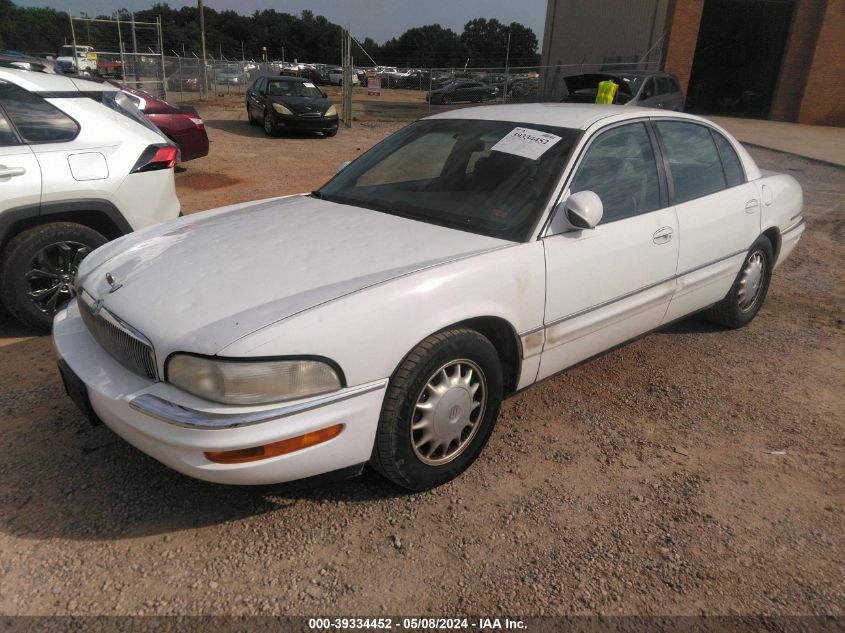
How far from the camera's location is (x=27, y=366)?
371 centimetres

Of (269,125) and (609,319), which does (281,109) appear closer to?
(269,125)

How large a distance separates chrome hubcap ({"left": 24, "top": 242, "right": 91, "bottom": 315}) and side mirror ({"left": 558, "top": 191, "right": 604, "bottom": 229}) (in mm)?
3079

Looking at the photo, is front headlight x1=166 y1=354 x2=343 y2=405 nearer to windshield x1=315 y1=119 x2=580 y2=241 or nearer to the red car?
windshield x1=315 y1=119 x2=580 y2=241

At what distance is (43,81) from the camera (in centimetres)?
416

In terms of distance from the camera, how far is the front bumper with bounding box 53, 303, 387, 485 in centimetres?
211

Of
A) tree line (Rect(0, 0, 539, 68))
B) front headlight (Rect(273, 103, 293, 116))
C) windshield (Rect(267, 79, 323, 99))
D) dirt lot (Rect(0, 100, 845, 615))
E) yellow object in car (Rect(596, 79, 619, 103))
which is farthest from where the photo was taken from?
tree line (Rect(0, 0, 539, 68))

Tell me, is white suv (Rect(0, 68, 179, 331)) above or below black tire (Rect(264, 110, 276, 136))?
above

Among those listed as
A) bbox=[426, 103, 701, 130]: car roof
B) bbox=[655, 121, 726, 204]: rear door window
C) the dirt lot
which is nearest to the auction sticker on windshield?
bbox=[426, 103, 701, 130]: car roof

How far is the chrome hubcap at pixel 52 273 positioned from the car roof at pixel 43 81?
104 cm

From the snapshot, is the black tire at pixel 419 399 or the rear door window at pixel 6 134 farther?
the rear door window at pixel 6 134

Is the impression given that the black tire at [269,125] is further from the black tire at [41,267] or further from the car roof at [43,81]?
the black tire at [41,267]

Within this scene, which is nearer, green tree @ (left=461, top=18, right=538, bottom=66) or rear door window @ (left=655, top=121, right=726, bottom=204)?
rear door window @ (left=655, top=121, right=726, bottom=204)

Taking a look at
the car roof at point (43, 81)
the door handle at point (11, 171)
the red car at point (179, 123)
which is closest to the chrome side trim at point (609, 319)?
the door handle at point (11, 171)

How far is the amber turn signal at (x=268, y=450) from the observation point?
2.13m
